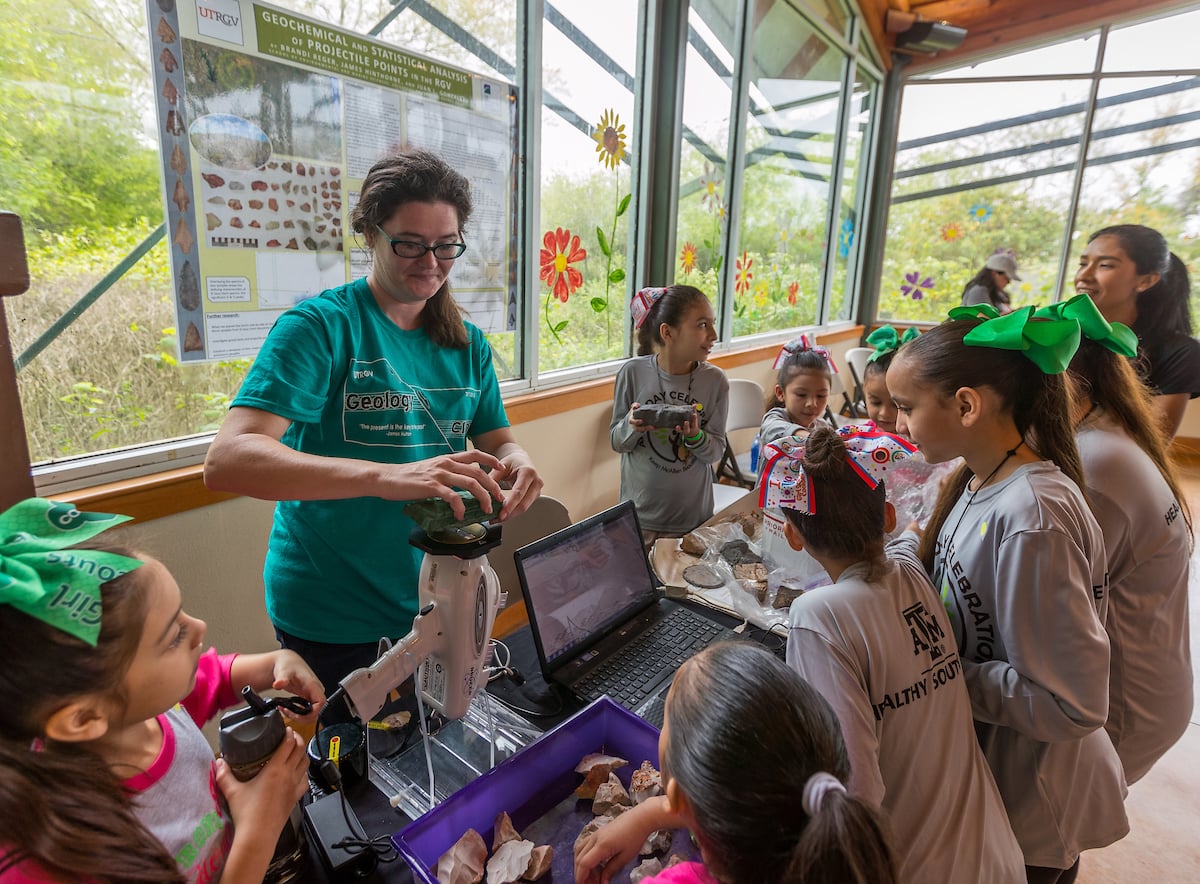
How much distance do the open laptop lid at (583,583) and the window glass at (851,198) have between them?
499 centimetres

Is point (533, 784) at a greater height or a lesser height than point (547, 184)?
lesser

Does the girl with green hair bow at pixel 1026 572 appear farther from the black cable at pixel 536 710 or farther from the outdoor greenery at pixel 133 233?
the outdoor greenery at pixel 133 233

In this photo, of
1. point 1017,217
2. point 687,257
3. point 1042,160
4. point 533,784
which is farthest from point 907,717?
point 1042,160

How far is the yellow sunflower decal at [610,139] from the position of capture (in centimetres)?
297

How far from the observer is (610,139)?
3029 millimetres

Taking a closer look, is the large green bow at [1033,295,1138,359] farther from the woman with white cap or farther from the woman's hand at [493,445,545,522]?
the woman with white cap

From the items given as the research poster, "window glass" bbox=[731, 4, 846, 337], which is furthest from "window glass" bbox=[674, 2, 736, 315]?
the research poster

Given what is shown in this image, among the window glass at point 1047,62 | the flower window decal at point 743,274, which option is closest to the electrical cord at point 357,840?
the flower window decal at point 743,274

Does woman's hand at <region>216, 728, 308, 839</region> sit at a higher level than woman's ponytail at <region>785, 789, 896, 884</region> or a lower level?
lower

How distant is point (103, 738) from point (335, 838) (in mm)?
311

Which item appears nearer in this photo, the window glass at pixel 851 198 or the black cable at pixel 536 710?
the black cable at pixel 536 710

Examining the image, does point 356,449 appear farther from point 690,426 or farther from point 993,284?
point 993,284

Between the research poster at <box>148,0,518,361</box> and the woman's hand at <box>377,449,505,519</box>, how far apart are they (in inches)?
44.0

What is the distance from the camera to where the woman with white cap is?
4.64 m
